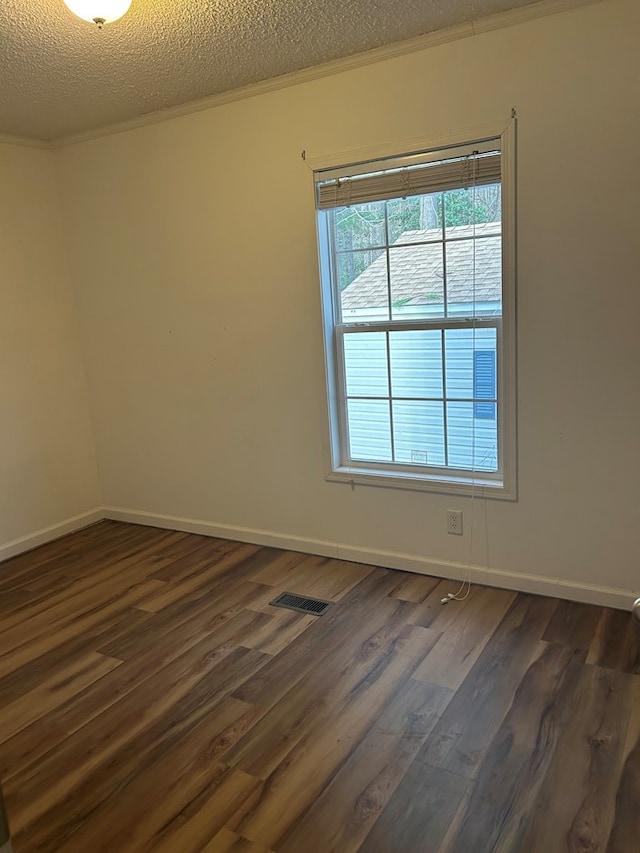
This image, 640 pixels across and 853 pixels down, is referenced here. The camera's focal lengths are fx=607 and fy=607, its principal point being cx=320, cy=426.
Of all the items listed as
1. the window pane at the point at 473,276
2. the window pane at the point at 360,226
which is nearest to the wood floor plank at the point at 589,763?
the window pane at the point at 473,276

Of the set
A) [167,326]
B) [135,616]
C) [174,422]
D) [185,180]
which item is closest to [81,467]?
[174,422]

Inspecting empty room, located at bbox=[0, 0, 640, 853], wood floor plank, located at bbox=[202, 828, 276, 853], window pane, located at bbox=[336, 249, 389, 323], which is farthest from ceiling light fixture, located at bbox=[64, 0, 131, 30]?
wood floor plank, located at bbox=[202, 828, 276, 853]

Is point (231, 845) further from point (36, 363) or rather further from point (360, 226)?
point (36, 363)

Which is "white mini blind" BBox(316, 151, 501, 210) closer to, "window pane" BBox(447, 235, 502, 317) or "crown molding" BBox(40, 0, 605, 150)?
"window pane" BBox(447, 235, 502, 317)

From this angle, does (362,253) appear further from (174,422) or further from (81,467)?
(81,467)

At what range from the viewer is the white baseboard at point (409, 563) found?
9.02 feet

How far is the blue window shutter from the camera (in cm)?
289

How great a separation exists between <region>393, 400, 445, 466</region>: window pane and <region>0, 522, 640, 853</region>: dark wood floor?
63cm

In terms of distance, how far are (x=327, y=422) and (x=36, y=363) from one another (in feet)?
6.73

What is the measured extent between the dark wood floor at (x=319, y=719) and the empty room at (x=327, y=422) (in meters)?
0.01

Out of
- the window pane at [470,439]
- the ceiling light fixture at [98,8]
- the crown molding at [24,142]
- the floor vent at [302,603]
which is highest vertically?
the crown molding at [24,142]

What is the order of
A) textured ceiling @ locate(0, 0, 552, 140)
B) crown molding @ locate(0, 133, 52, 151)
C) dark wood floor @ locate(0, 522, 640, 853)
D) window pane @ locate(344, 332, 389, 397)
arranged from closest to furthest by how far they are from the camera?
dark wood floor @ locate(0, 522, 640, 853)
textured ceiling @ locate(0, 0, 552, 140)
window pane @ locate(344, 332, 389, 397)
crown molding @ locate(0, 133, 52, 151)

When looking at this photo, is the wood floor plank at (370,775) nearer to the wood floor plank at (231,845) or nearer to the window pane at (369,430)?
the wood floor plank at (231,845)

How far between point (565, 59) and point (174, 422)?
284 centimetres
